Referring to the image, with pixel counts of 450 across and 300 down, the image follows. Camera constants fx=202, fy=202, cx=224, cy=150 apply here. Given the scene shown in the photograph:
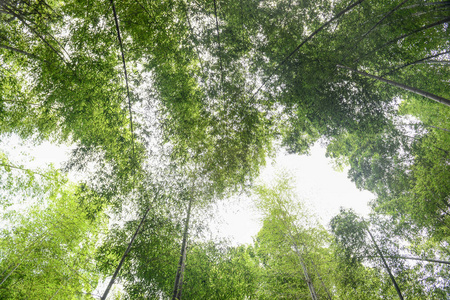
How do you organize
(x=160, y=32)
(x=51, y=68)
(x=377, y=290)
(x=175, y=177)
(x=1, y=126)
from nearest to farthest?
(x=51, y=68) < (x=160, y=32) < (x=175, y=177) < (x=1, y=126) < (x=377, y=290)

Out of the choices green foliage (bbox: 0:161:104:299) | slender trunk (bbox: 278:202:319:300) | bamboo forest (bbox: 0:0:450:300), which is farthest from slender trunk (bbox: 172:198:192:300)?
slender trunk (bbox: 278:202:319:300)

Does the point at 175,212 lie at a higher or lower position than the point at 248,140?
lower

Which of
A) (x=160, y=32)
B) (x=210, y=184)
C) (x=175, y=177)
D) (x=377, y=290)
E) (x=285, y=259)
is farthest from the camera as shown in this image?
(x=285, y=259)

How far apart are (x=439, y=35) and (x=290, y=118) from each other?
2.80 m

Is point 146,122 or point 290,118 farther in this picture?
point 290,118

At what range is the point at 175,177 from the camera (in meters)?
3.28

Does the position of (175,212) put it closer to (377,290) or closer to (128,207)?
(128,207)

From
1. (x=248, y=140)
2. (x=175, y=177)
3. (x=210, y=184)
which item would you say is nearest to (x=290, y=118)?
(x=248, y=140)

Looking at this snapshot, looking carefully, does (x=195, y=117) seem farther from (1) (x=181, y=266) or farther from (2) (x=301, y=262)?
(2) (x=301, y=262)

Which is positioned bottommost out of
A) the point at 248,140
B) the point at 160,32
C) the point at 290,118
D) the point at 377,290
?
the point at 377,290

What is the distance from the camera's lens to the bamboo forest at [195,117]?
2.70m

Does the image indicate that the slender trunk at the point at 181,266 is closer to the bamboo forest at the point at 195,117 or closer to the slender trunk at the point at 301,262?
the bamboo forest at the point at 195,117

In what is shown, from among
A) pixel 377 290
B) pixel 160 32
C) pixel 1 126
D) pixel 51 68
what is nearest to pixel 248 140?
pixel 160 32

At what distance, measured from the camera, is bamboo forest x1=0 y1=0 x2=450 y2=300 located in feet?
8.84
